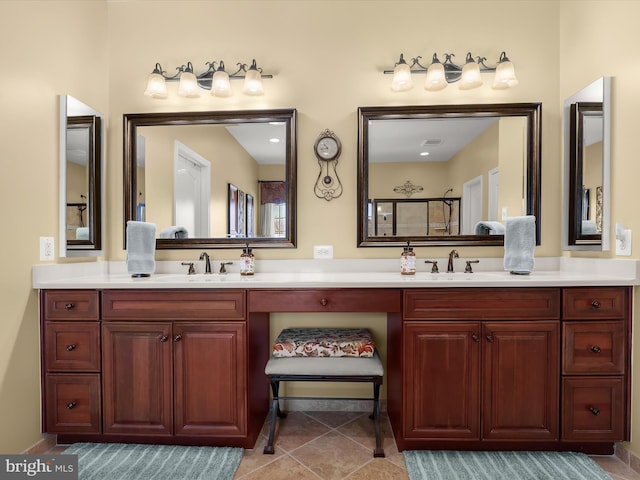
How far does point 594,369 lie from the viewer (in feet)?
5.32

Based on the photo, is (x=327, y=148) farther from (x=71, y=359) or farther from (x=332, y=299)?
(x=71, y=359)

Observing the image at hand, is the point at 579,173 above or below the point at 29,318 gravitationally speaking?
above

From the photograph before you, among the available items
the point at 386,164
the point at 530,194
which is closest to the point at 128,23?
the point at 386,164

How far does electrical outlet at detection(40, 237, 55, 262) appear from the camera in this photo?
69.9 inches

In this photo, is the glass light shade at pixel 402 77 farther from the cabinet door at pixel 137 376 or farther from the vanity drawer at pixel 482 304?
the cabinet door at pixel 137 376

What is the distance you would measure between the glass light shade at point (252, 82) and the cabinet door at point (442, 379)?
64.4 inches

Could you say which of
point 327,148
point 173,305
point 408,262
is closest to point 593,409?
point 408,262

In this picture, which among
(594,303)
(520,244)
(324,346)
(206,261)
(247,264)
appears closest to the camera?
(594,303)

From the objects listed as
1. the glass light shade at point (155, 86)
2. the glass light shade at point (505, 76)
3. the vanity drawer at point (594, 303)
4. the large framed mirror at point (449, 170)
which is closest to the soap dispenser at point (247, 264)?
the large framed mirror at point (449, 170)

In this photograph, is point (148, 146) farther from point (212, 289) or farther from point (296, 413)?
point (296, 413)

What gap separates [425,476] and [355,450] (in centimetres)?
37

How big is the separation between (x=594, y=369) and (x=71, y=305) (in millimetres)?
2562

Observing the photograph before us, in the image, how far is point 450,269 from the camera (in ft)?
6.85

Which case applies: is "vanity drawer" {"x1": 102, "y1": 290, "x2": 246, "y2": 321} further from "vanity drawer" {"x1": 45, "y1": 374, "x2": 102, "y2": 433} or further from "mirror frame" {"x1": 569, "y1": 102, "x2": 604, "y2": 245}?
"mirror frame" {"x1": 569, "y1": 102, "x2": 604, "y2": 245}
